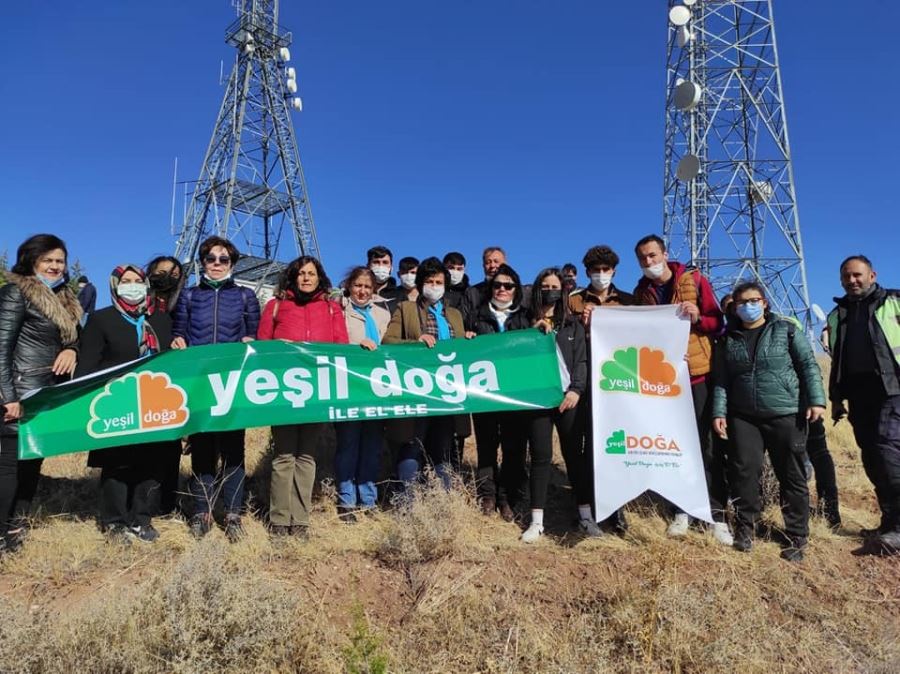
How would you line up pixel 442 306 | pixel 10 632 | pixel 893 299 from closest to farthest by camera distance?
pixel 10 632 < pixel 893 299 < pixel 442 306

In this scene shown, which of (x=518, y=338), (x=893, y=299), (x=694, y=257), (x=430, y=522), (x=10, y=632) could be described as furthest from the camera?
(x=694, y=257)

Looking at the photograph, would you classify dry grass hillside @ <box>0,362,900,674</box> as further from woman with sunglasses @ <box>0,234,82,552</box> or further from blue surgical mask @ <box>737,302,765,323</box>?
blue surgical mask @ <box>737,302,765,323</box>

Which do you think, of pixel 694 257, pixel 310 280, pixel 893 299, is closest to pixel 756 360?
pixel 893 299

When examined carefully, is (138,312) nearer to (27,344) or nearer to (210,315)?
(210,315)

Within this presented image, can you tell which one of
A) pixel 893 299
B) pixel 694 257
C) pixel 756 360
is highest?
pixel 694 257

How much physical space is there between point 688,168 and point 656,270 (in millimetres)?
19183

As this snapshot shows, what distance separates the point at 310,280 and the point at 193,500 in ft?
7.99

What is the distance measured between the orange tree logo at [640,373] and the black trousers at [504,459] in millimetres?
910

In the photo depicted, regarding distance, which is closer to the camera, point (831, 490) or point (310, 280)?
point (310, 280)

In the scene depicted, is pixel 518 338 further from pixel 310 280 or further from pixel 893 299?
pixel 893 299

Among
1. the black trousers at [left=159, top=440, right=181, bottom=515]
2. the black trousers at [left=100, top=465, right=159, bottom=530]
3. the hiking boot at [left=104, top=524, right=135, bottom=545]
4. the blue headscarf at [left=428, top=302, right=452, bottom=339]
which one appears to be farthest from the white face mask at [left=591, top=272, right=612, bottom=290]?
the hiking boot at [left=104, top=524, right=135, bottom=545]

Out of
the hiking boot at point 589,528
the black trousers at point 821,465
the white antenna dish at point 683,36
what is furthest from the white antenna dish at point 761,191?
the hiking boot at point 589,528

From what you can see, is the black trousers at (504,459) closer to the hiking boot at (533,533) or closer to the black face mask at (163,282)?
the hiking boot at (533,533)

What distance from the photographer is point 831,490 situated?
515cm
